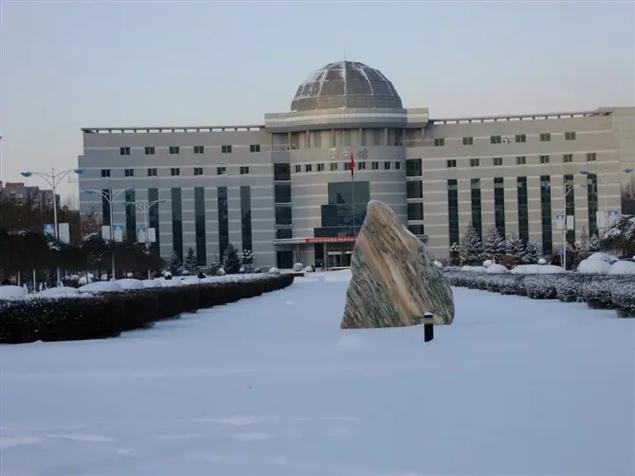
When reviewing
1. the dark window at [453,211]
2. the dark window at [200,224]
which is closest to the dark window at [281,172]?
the dark window at [200,224]

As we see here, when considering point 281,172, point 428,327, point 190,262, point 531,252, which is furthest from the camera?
point 281,172

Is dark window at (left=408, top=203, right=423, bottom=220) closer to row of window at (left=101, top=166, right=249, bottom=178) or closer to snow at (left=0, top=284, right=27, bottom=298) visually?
row of window at (left=101, top=166, right=249, bottom=178)

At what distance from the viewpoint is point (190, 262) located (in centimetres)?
11412

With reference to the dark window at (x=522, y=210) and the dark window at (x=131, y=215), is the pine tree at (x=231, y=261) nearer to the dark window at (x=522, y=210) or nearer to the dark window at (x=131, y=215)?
the dark window at (x=131, y=215)

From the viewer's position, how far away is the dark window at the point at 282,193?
122 m

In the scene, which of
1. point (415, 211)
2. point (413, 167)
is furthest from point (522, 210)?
point (413, 167)

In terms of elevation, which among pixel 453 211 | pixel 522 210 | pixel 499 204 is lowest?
pixel 522 210

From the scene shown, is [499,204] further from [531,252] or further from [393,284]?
[393,284]

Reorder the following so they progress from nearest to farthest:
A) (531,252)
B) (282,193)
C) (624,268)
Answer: (624,268)
(531,252)
(282,193)

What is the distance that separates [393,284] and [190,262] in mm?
93299

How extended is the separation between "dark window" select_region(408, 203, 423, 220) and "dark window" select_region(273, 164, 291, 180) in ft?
49.7

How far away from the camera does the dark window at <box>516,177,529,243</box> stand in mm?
119375

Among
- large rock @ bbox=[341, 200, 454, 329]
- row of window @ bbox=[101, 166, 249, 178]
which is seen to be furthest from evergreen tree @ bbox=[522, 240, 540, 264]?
large rock @ bbox=[341, 200, 454, 329]

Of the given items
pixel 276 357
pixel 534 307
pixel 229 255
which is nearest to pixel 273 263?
pixel 229 255
